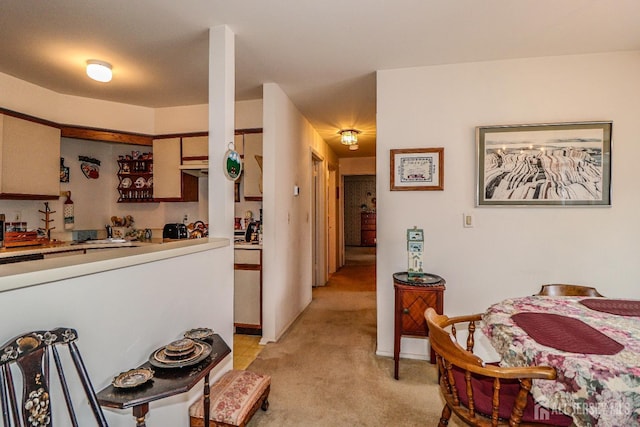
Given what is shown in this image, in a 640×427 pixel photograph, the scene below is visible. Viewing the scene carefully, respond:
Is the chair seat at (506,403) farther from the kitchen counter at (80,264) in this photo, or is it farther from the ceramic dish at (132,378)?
the kitchen counter at (80,264)

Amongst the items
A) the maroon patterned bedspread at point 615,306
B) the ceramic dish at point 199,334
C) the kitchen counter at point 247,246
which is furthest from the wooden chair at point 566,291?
the kitchen counter at point 247,246

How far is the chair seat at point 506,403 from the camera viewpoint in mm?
1183

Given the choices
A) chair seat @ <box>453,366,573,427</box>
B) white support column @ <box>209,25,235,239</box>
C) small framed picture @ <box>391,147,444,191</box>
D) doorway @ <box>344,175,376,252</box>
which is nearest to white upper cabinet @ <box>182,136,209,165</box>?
white support column @ <box>209,25,235,239</box>

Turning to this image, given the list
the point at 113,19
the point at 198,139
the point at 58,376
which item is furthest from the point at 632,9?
the point at 198,139

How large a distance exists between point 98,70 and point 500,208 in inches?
140

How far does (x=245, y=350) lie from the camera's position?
9.41 feet

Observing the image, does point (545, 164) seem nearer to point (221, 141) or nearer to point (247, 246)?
point (221, 141)

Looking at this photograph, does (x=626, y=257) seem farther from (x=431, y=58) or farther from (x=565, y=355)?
(x=431, y=58)

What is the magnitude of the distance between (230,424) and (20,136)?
324 cm

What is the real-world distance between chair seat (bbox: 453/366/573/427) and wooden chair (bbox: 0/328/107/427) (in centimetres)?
140

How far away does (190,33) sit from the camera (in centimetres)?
222

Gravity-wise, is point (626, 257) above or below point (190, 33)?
below

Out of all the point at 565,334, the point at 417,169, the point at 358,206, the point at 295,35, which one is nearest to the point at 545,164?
the point at 417,169

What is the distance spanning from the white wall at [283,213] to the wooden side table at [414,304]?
1252 millimetres
